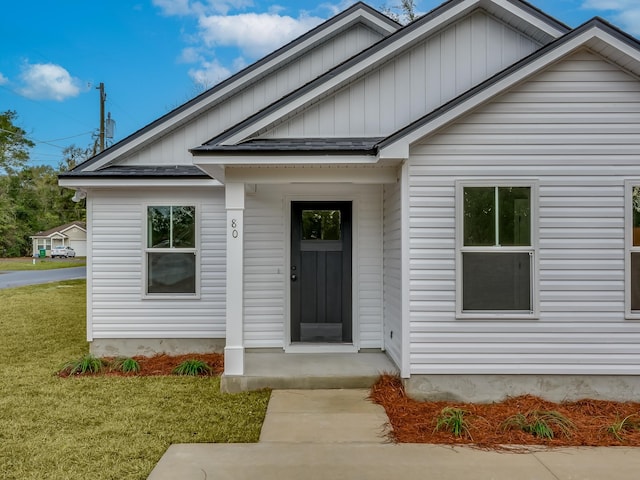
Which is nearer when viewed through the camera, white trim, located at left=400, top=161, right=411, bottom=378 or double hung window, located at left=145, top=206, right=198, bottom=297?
white trim, located at left=400, top=161, right=411, bottom=378

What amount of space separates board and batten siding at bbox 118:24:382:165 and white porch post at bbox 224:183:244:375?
A: 103 inches

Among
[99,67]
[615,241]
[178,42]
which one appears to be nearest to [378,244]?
[615,241]

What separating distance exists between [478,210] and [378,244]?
6.58 ft

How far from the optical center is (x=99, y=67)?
38.2 metres

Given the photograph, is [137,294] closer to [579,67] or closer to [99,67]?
[579,67]

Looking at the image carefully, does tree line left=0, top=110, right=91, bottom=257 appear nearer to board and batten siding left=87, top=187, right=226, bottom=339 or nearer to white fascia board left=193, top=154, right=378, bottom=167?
board and batten siding left=87, top=187, right=226, bottom=339

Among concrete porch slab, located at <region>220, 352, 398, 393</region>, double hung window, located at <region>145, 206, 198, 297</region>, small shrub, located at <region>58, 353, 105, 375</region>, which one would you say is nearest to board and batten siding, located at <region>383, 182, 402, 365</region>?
concrete porch slab, located at <region>220, 352, 398, 393</region>

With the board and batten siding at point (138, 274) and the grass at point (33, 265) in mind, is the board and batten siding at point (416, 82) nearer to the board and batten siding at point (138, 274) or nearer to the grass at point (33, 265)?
the board and batten siding at point (138, 274)

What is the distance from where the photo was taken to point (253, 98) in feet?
26.3

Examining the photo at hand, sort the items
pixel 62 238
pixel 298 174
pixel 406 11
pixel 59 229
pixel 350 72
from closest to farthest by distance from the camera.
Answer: pixel 298 174 < pixel 350 72 < pixel 406 11 < pixel 59 229 < pixel 62 238

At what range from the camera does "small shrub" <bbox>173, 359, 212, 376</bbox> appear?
21.1ft

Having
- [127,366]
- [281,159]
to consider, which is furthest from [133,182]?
[281,159]

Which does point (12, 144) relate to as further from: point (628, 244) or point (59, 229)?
point (628, 244)

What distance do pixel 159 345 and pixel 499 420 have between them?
527 centimetres
